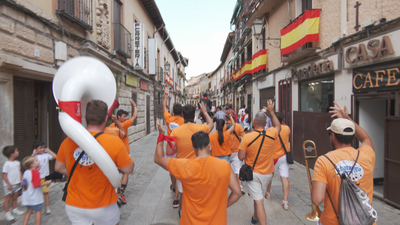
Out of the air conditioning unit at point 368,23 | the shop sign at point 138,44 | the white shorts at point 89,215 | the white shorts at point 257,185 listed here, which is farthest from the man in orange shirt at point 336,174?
the shop sign at point 138,44

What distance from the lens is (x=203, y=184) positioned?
188 cm

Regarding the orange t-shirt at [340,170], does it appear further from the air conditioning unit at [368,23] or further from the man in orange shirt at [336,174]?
the air conditioning unit at [368,23]

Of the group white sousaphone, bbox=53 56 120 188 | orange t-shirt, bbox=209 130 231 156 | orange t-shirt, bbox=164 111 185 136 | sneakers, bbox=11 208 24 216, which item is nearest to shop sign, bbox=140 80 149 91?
Result: orange t-shirt, bbox=164 111 185 136

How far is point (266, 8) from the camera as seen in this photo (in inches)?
392

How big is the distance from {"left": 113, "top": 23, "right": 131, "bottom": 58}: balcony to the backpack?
350 inches

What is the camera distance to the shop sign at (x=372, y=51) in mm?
4055

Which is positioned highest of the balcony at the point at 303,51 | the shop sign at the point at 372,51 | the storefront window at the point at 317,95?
the balcony at the point at 303,51

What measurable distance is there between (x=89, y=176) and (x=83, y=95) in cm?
69

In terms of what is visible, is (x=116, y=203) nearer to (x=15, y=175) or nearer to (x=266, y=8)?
(x=15, y=175)

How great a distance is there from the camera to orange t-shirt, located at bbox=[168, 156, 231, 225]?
1.88 metres

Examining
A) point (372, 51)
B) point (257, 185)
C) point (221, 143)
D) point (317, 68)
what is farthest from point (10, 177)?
point (317, 68)

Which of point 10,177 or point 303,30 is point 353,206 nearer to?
point 10,177

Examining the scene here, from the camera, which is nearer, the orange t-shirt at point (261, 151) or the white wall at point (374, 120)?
the orange t-shirt at point (261, 151)

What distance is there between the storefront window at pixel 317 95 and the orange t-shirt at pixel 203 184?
5.37 m
